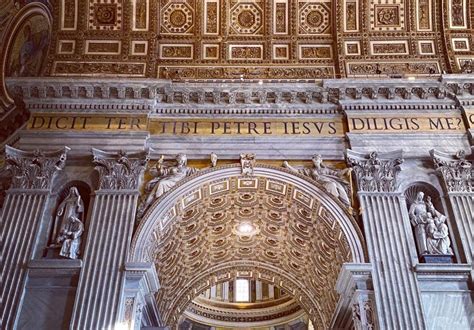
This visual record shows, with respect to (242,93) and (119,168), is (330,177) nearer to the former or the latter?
(242,93)

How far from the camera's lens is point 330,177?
1166cm

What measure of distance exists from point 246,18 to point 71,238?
21.5 ft

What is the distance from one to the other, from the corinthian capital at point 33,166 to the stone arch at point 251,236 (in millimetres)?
2131

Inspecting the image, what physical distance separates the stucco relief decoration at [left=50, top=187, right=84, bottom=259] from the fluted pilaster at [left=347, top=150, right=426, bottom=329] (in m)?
5.21

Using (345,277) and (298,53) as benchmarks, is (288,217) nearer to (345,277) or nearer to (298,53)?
(345,277)

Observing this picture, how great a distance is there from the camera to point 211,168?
11820 mm

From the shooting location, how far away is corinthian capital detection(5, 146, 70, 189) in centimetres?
1158

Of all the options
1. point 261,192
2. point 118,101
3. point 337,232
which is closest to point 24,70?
point 118,101

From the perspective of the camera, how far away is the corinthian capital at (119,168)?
11523mm

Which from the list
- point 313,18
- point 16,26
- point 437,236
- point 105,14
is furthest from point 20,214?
point 313,18

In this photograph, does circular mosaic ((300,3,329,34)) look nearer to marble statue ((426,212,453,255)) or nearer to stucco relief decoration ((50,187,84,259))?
marble statue ((426,212,453,255))

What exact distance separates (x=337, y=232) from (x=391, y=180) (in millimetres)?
1428

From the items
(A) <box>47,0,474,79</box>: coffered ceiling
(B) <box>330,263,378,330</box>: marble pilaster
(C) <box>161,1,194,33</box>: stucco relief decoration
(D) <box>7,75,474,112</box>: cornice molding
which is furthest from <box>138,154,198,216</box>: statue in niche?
(C) <box>161,1,194,33</box>: stucco relief decoration

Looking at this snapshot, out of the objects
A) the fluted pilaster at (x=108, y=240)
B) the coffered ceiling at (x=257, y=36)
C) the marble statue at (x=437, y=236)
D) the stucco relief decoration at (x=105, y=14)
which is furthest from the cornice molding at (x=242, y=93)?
the marble statue at (x=437, y=236)
